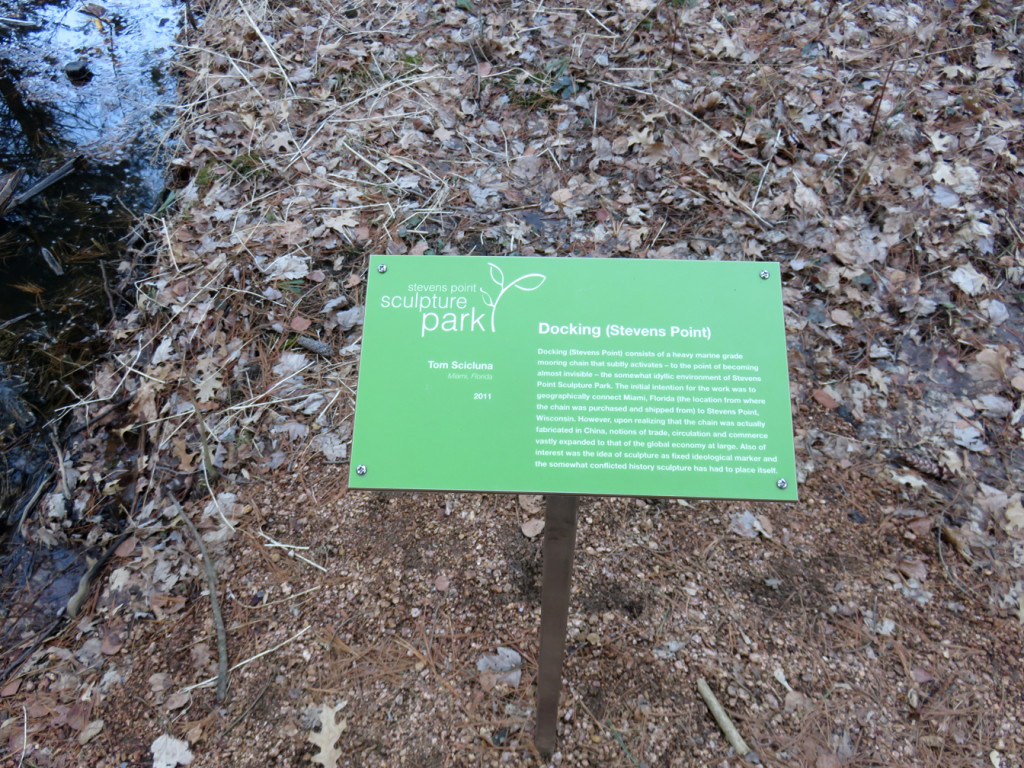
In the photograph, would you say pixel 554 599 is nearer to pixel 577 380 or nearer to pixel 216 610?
pixel 577 380

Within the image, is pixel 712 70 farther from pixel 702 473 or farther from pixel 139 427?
pixel 139 427

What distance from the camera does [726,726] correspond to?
2219 mm

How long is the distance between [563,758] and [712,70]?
4464 millimetres

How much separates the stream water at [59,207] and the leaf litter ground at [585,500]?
0.65 feet

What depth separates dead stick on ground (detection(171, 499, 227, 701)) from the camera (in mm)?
2416

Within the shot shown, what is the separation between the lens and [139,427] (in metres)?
3.31

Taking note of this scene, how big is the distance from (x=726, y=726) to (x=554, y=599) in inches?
41.1

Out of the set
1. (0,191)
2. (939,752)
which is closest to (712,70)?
(939,752)

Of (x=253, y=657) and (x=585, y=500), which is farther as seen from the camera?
(x=585, y=500)

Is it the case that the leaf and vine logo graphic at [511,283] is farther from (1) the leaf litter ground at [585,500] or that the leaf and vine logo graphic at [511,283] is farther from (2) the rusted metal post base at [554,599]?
(1) the leaf litter ground at [585,500]

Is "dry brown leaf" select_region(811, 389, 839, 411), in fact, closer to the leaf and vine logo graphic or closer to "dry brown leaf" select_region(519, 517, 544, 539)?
"dry brown leaf" select_region(519, 517, 544, 539)

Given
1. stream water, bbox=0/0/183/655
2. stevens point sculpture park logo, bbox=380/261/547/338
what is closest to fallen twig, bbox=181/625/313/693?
stream water, bbox=0/0/183/655

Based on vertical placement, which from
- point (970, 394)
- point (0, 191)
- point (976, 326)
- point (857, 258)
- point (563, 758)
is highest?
point (0, 191)

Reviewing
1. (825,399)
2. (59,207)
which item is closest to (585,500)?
(825,399)
